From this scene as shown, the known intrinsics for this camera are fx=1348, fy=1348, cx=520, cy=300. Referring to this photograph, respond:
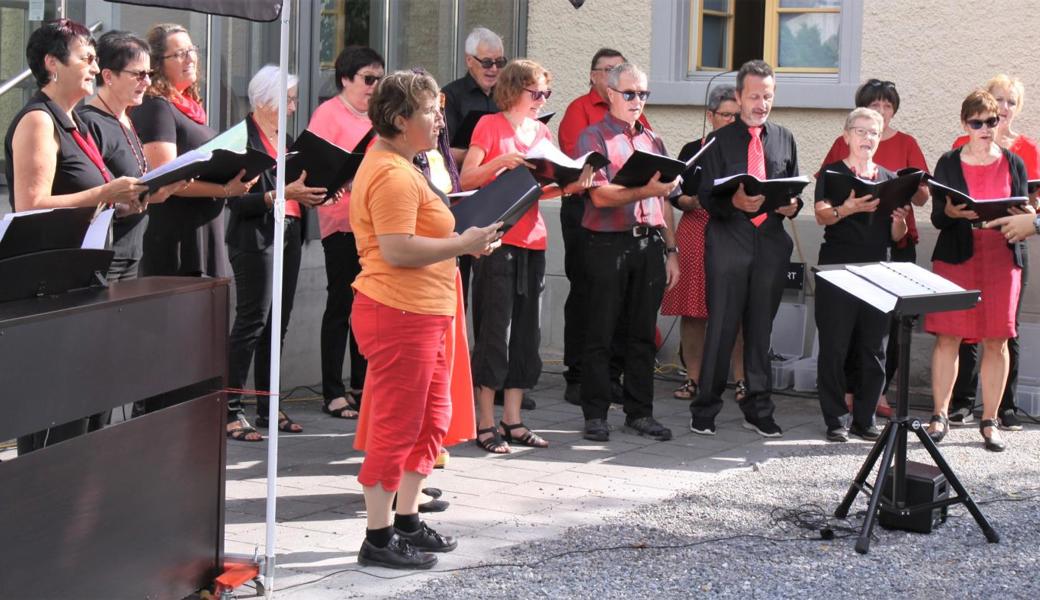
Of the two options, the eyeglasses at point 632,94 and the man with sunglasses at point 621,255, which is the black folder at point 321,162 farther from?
the eyeglasses at point 632,94

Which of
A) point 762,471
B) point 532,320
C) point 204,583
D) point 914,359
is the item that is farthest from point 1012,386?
point 204,583

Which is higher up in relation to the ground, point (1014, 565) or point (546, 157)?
point (546, 157)

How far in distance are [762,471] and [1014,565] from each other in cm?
174

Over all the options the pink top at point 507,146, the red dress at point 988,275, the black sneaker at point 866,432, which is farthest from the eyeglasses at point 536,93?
the black sneaker at point 866,432

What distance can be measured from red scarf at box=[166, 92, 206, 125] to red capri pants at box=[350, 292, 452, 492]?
2.09 metres

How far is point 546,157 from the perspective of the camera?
6.45m

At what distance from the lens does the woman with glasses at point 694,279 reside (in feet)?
28.6

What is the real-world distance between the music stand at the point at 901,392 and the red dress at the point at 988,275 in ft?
6.82

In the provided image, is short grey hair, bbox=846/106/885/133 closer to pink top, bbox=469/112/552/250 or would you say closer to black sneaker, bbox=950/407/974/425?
pink top, bbox=469/112/552/250

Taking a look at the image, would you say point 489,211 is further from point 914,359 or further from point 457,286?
point 914,359

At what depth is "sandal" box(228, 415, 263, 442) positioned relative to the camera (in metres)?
7.19

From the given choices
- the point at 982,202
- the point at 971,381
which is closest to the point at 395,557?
the point at 982,202

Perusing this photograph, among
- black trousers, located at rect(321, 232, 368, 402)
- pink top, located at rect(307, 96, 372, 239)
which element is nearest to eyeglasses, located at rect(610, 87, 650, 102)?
pink top, located at rect(307, 96, 372, 239)

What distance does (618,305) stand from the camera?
7.45 metres
